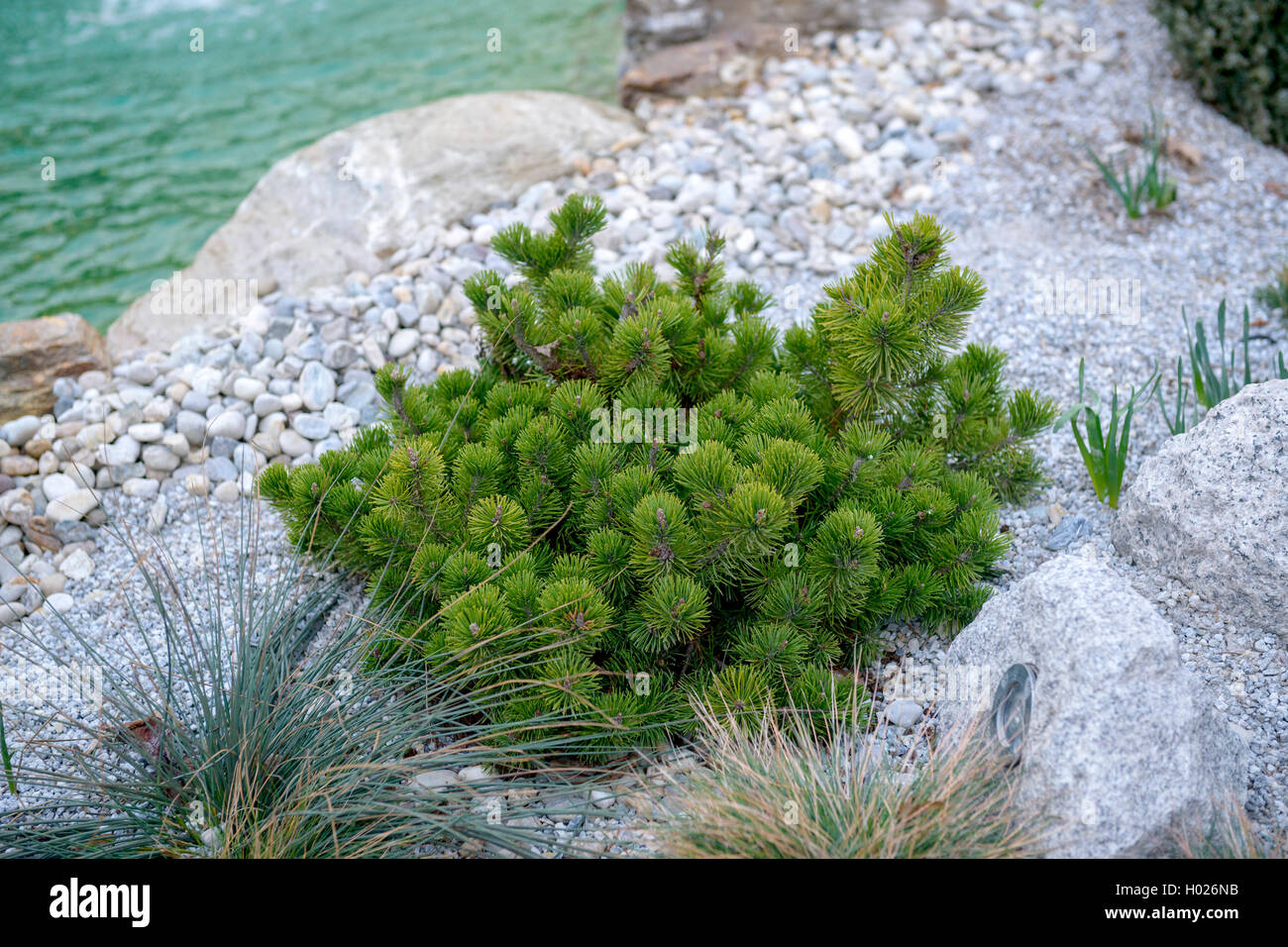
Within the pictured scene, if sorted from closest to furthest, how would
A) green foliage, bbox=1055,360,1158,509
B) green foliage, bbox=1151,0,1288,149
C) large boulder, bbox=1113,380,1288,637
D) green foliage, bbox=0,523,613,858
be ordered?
green foliage, bbox=0,523,613,858, large boulder, bbox=1113,380,1288,637, green foliage, bbox=1055,360,1158,509, green foliage, bbox=1151,0,1288,149

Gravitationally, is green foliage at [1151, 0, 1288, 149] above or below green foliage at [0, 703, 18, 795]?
above

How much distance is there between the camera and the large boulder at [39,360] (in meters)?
4.16

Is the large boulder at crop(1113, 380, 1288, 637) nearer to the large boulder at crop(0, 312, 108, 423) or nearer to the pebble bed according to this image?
the pebble bed

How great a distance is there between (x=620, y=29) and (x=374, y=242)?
13.9ft

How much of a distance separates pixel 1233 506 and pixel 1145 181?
2832mm

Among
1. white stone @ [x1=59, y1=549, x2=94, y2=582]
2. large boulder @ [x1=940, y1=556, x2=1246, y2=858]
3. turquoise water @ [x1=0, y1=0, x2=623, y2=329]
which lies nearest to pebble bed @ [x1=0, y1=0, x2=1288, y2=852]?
white stone @ [x1=59, y1=549, x2=94, y2=582]

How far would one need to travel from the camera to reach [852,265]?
465 centimetres

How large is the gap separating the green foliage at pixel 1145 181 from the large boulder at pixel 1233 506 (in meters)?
2.44

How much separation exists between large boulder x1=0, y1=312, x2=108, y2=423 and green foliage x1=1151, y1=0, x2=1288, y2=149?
20.5 ft

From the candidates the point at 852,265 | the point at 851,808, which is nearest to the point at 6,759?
the point at 851,808

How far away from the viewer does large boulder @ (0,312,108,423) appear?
416 centimetres
